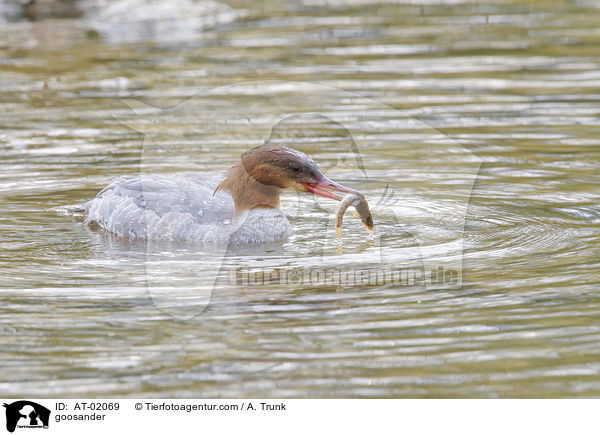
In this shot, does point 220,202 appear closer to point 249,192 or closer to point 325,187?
point 249,192

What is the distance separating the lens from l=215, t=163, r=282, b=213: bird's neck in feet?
29.9

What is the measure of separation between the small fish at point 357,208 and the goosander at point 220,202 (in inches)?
4.8

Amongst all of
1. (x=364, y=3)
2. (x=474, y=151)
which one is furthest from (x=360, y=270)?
(x=364, y=3)

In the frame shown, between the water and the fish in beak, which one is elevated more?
the fish in beak

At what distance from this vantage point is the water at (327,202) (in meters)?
6.23

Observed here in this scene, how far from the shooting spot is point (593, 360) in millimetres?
6145

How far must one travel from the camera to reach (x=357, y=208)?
28.1 feet
